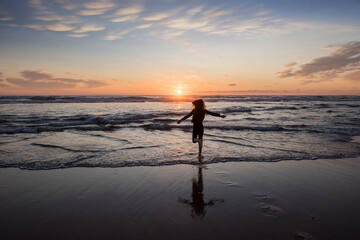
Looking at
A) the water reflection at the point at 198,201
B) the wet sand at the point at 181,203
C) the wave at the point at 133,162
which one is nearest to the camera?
the wet sand at the point at 181,203

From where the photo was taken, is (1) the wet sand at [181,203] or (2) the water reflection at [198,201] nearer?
(1) the wet sand at [181,203]

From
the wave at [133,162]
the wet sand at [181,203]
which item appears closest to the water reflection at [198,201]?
the wet sand at [181,203]

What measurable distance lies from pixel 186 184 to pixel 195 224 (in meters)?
1.59

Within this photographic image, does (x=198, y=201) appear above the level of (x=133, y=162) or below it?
below

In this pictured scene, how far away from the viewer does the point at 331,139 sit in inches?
399

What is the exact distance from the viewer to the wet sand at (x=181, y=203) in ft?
10.4

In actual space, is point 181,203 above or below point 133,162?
below

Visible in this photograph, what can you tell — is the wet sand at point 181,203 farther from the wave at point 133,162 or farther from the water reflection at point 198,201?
the wave at point 133,162

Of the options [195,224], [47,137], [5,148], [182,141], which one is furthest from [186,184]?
[47,137]

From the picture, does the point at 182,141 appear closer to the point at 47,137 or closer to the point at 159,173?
the point at 159,173

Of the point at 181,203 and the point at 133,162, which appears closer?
the point at 181,203

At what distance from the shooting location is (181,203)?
13.3 ft

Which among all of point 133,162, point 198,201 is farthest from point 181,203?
point 133,162

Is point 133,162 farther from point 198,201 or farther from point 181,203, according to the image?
point 198,201
